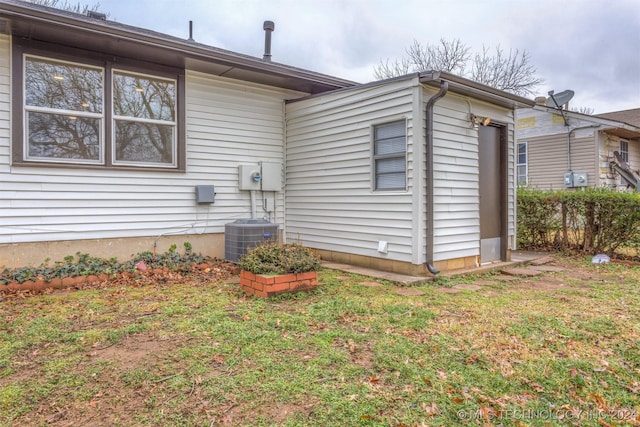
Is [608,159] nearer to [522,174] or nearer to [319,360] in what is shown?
[522,174]

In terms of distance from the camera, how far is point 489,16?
13.3 m

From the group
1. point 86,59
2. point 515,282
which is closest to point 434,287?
point 515,282

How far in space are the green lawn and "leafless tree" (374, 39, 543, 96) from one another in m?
17.2

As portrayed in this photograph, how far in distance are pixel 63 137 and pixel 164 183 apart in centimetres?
136

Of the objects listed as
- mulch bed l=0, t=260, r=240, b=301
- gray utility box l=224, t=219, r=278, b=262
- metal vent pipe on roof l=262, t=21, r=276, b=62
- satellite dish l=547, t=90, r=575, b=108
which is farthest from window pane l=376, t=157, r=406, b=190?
satellite dish l=547, t=90, r=575, b=108

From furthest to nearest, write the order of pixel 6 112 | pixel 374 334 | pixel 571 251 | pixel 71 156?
pixel 571 251
pixel 71 156
pixel 6 112
pixel 374 334

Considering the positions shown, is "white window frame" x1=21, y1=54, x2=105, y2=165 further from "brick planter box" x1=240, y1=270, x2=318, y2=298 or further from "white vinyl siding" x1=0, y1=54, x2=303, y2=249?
"brick planter box" x1=240, y1=270, x2=318, y2=298

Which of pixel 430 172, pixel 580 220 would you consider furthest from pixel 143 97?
pixel 580 220

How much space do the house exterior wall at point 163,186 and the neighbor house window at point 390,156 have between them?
2.12 metres

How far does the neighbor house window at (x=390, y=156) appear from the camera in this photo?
518cm

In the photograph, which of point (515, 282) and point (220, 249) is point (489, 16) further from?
point (220, 249)

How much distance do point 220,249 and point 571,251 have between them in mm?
6447

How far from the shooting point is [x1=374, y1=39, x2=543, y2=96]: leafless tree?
1867cm

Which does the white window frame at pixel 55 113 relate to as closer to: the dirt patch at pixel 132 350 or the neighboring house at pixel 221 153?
the neighboring house at pixel 221 153
